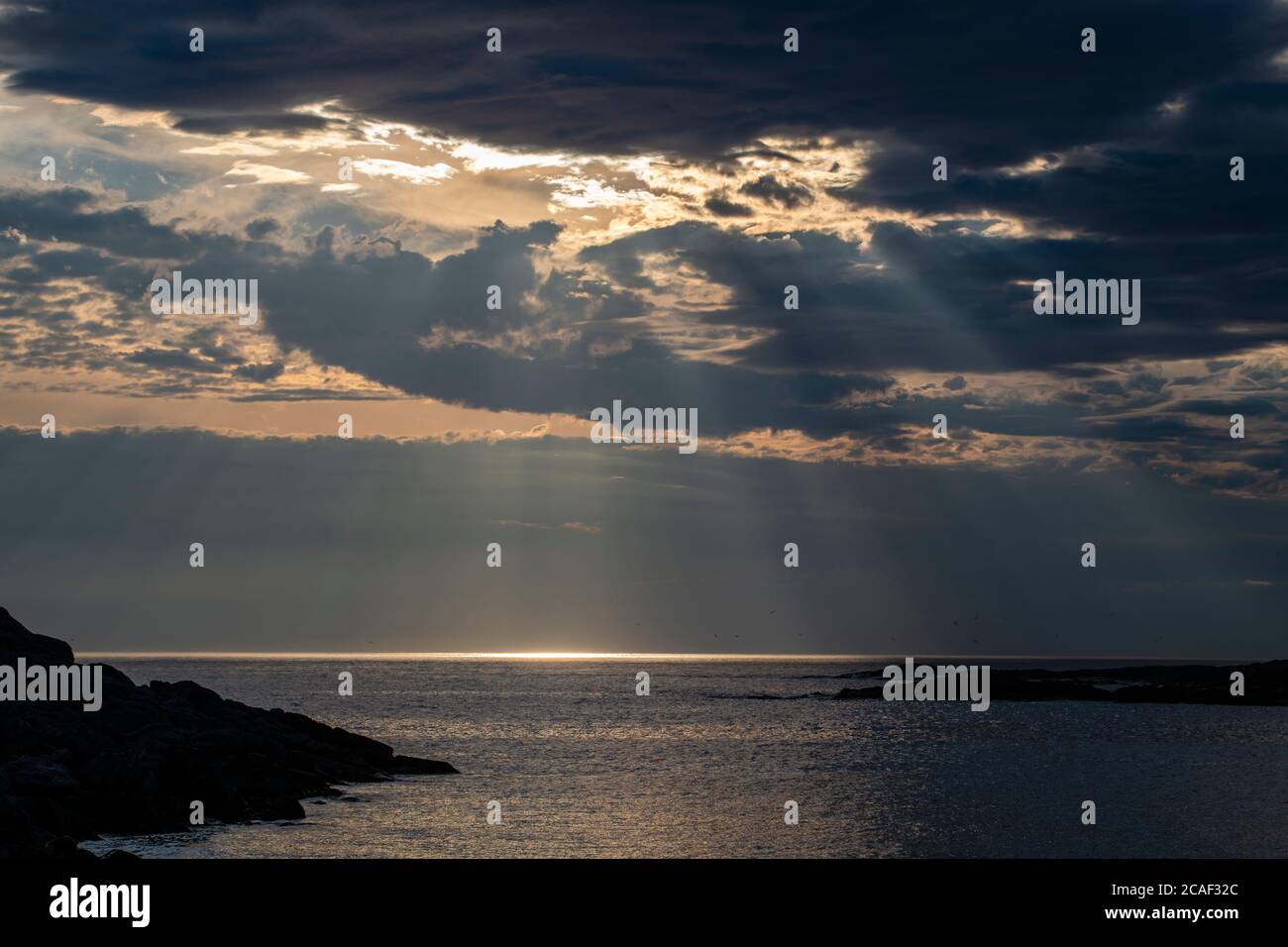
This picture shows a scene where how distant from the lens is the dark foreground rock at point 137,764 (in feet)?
129

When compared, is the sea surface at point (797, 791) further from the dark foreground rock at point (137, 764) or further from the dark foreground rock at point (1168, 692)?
the dark foreground rock at point (1168, 692)

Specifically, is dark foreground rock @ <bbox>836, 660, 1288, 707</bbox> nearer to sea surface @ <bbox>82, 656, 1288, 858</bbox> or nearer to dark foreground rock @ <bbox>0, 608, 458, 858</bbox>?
sea surface @ <bbox>82, 656, 1288, 858</bbox>

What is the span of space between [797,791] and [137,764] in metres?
33.7

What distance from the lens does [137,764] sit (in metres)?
46.1

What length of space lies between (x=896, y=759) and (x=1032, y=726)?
43769 mm

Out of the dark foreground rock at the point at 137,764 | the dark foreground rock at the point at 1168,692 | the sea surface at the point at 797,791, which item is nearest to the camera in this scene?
the dark foreground rock at the point at 137,764

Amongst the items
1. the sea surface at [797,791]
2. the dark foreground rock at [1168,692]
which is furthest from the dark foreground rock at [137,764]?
the dark foreground rock at [1168,692]

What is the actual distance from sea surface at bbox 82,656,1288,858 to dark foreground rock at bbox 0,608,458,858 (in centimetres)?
172

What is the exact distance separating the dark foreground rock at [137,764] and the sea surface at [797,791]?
67.7 inches

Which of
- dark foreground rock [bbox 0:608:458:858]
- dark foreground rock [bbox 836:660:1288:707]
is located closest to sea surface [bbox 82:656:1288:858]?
dark foreground rock [bbox 0:608:458:858]

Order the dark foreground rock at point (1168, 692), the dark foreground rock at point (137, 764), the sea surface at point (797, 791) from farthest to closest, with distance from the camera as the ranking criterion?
the dark foreground rock at point (1168, 692), the sea surface at point (797, 791), the dark foreground rock at point (137, 764)

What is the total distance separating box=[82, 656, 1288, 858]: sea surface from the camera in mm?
46781
